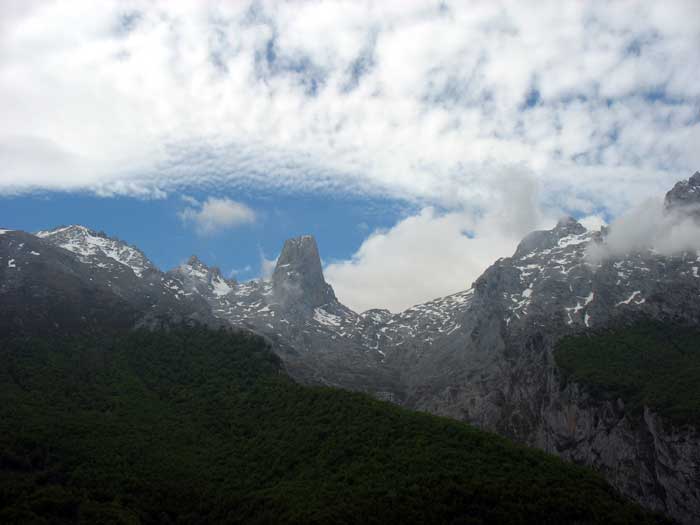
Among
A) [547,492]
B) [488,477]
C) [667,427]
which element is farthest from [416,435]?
[667,427]

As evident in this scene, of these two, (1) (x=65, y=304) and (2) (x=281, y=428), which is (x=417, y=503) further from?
(1) (x=65, y=304)

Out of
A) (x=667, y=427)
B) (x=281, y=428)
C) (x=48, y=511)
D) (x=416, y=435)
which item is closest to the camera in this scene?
(x=48, y=511)

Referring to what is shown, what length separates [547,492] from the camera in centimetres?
10125

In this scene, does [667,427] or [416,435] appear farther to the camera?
[667,427]

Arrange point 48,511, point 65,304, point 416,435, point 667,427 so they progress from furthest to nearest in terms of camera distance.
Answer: point 65,304, point 667,427, point 416,435, point 48,511

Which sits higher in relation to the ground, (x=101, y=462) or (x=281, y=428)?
(x=281, y=428)

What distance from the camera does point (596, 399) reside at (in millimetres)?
198375

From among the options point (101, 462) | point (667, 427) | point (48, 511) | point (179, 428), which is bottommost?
point (48, 511)

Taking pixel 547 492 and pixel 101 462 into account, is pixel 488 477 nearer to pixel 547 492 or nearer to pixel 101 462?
pixel 547 492

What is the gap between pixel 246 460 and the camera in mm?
121438

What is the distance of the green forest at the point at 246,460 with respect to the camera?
97.3 metres

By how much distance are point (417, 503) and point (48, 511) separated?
A: 50.9 meters

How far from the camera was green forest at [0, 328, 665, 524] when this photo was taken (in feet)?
319

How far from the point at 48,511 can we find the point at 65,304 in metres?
108
